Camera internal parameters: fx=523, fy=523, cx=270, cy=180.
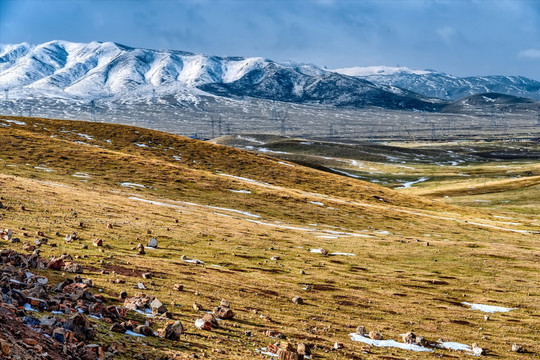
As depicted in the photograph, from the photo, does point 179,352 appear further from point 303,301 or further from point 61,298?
point 303,301

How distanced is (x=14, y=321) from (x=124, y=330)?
5.62 m

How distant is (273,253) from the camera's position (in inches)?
2318

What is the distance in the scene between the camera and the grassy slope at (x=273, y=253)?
1303 inches

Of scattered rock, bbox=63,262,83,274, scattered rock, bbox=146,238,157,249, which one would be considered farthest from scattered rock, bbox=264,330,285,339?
scattered rock, bbox=146,238,157,249

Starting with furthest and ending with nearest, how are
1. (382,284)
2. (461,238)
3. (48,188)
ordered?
(461,238) < (48,188) < (382,284)

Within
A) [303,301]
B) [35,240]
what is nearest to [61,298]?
[35,240]

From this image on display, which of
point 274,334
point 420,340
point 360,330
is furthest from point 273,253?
point 274,334

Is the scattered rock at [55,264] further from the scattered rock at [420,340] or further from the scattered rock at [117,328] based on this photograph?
the scattered rock at [420,340]

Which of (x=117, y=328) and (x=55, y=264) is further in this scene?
(x=55, y=264)

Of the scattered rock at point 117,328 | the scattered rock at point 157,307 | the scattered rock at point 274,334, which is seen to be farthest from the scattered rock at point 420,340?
the scattered rock at point 117,328

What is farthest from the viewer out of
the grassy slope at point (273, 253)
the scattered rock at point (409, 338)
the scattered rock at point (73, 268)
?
the grassy slope at point (273, 253)

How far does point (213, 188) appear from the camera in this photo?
11038cm

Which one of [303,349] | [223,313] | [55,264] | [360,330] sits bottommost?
[360,330]

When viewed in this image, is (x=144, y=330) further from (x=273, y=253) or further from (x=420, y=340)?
(x=273, y=253)
